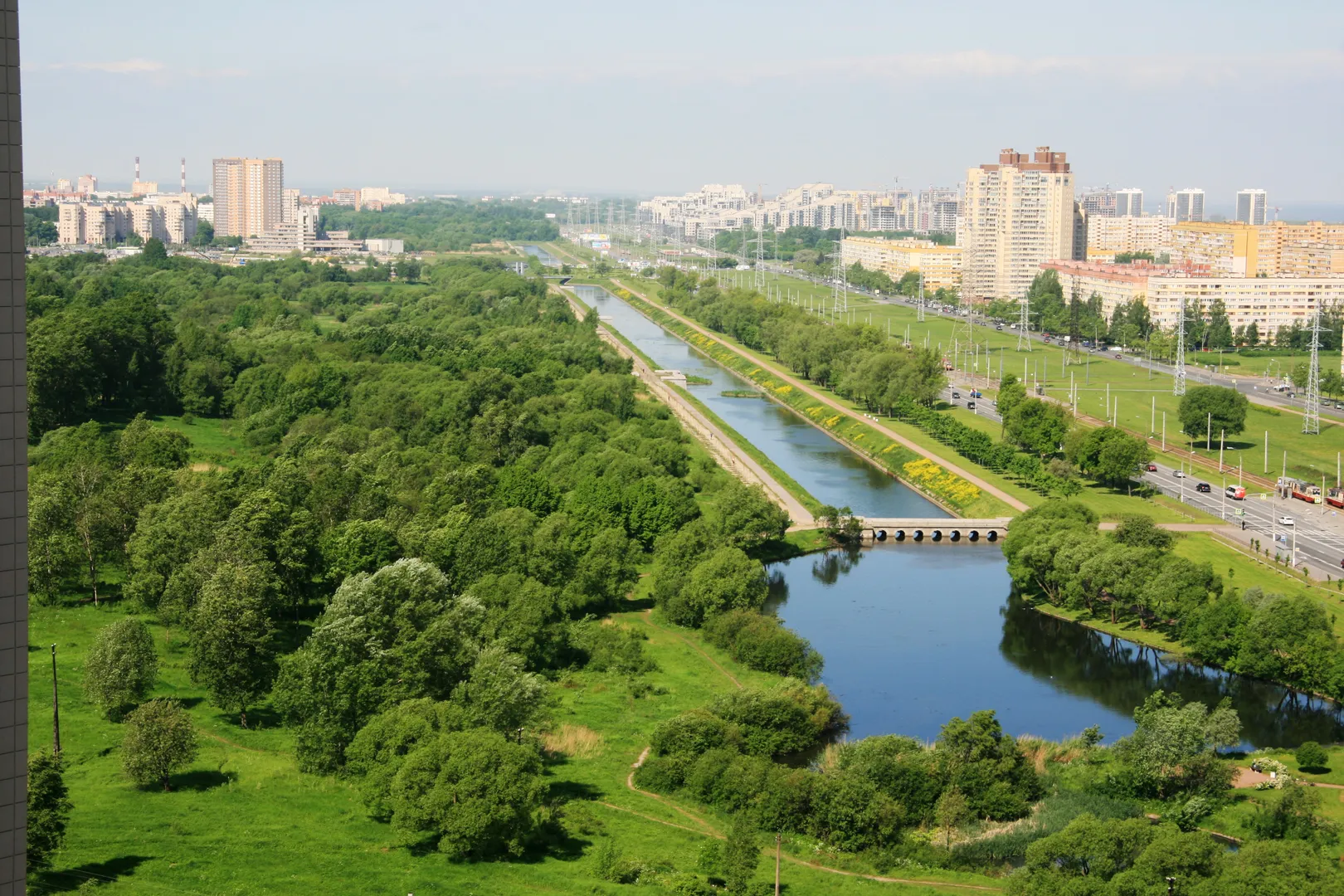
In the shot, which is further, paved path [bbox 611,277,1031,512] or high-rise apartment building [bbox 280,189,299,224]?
high-rise apartment building [bbox 280,189,299,224]

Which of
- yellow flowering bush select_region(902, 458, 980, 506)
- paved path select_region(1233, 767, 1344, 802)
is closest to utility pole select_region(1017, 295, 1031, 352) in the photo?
yellow flowering bush select_region(902, 458, 980, 506)

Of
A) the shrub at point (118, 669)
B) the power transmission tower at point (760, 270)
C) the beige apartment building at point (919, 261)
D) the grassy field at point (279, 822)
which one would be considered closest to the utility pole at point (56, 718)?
the grassy field at point (279, 822)

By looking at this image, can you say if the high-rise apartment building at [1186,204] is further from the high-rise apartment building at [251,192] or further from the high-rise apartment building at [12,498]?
the high-rise apartment building at [12,498]

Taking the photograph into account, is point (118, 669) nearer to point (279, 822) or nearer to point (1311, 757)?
point (279, 822)

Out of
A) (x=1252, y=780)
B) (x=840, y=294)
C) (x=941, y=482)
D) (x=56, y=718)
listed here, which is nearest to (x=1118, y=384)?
(x=941, y=482)

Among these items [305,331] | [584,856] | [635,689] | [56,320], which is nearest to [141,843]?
[584,856]

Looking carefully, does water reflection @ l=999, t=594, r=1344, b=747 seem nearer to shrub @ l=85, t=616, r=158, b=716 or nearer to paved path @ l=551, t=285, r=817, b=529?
paved path @ l=551, t=285, r=817, b=529

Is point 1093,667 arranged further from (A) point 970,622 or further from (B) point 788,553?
(B) point 788,553
